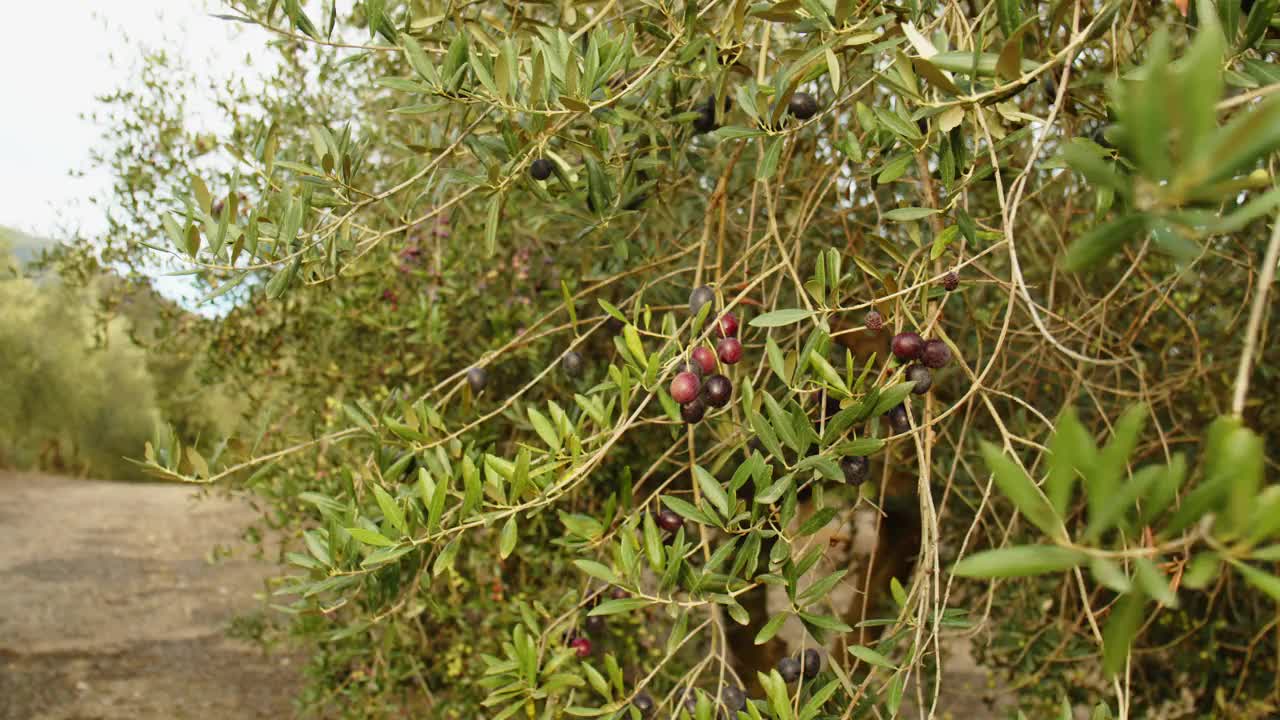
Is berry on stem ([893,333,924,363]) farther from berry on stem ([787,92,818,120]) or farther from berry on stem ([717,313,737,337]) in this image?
berry on stem ([787,92,818,120])

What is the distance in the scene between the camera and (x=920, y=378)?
51.6 inches

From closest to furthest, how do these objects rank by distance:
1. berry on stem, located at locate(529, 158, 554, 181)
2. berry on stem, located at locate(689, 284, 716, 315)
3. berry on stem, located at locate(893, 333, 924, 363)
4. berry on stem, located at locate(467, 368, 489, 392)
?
berry on stem, located at locate(893, 333, 924, 363), berry on stem, located at locate(689, 284, 716, 315), berry on stem, located at locate(529, 158, 554, 181), berry on stem, located at locate(467, 368, 489, 392)

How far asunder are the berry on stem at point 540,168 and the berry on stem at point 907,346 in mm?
706

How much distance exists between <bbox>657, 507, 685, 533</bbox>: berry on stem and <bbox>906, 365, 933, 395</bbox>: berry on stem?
446 millimetres

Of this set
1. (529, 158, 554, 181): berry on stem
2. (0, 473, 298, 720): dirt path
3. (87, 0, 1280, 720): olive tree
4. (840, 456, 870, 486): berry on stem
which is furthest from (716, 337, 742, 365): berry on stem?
(0, 473, 298, 720): dirt path

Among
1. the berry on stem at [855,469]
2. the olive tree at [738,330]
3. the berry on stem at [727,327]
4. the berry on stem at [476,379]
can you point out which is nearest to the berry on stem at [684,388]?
the olive tree at [738,330]

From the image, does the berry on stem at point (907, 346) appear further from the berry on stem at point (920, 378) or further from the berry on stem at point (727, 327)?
the berry on stem at point (727, 327)

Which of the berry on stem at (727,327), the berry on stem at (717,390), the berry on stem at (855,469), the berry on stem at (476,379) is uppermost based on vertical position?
the berry on stem at (727,327)

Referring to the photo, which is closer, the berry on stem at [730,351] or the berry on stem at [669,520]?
the berry on stem at [730,351]

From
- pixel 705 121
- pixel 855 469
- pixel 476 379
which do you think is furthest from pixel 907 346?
pixel 476 379

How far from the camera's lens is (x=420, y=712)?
133 inches

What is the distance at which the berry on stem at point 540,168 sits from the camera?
160 centimetres

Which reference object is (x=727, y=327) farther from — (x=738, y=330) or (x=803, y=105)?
(x=803, y=105)

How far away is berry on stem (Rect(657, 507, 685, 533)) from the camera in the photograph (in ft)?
4.87
